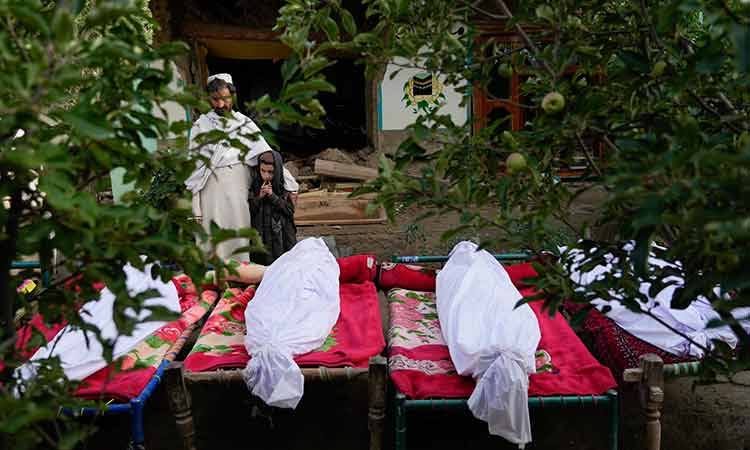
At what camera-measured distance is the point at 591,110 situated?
4.64 feet

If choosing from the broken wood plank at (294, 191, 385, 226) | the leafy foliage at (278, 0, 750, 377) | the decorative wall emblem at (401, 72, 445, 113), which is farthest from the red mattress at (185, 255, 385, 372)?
A: the decorative wall emblem at (401, 72, 445, 113)

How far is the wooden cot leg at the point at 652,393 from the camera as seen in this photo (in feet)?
8.61

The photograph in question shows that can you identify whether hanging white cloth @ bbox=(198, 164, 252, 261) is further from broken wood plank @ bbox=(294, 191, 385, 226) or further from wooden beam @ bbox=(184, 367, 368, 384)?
broken wood plank @ bbox=(294, 191, 385, 226)

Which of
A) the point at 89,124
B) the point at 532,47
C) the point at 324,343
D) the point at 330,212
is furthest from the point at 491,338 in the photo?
the point at 330,212

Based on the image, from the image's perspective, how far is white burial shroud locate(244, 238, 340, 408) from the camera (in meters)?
2.72

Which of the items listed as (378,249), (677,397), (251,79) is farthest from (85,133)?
(251,79)

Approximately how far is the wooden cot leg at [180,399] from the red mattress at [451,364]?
87cm

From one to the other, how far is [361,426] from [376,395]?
65 centimetres

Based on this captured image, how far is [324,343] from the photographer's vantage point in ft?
10.3

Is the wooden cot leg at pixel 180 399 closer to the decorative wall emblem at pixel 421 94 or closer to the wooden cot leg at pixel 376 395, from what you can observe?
the wooden cot leg at pixel 376 395

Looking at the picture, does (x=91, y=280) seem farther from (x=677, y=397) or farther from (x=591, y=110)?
(x=677, y=397)

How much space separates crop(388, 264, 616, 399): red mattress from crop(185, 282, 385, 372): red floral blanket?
0.14 metres

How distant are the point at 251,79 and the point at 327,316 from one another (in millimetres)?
7196

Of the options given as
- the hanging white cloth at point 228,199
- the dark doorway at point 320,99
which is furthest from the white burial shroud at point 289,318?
the dark doorway at point 320,99
